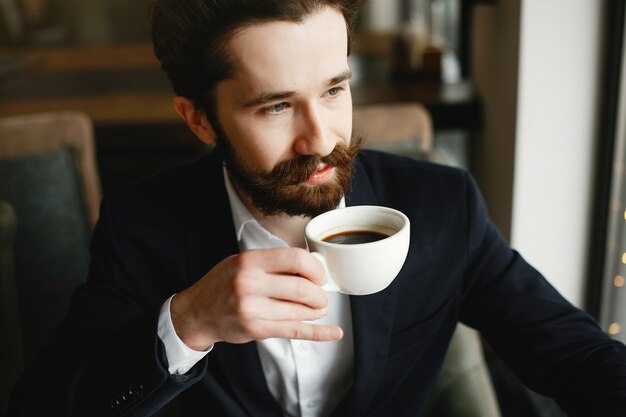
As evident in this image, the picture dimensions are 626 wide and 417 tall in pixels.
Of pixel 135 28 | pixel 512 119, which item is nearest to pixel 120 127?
pixel 512 119

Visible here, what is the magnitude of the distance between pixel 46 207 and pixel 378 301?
3.81 ft

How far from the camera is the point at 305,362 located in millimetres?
1258

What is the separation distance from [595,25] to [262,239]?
1081mm

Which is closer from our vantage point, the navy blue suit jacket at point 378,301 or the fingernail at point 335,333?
the fingernail at point 335,333

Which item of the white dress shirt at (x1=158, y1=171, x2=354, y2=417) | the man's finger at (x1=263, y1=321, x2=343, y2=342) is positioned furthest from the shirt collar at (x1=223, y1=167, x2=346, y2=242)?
the man's finger at (x1=263, y1=321, x2=343, y2=342)

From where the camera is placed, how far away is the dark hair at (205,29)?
1.01 metres

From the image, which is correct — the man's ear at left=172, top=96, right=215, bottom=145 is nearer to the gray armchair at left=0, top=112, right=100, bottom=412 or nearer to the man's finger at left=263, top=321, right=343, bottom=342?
the man's finger at left=263, top=321, right=343, bottom=342

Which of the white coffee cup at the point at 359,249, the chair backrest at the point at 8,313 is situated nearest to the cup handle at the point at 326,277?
the white coffee cup at the point at 359,249

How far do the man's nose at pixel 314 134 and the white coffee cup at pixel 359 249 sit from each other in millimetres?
170

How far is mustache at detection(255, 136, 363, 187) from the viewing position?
1039 mm

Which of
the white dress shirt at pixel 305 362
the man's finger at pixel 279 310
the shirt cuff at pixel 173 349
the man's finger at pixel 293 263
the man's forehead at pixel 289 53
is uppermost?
the man's forehead at pixel 289 53

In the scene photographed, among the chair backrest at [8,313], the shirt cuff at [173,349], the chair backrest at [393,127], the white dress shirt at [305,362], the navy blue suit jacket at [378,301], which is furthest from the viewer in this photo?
the chair backrest at [393,127]

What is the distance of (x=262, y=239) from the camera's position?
1.27 meters

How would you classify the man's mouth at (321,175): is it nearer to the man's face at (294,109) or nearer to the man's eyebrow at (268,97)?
the man's face at (294,109)
